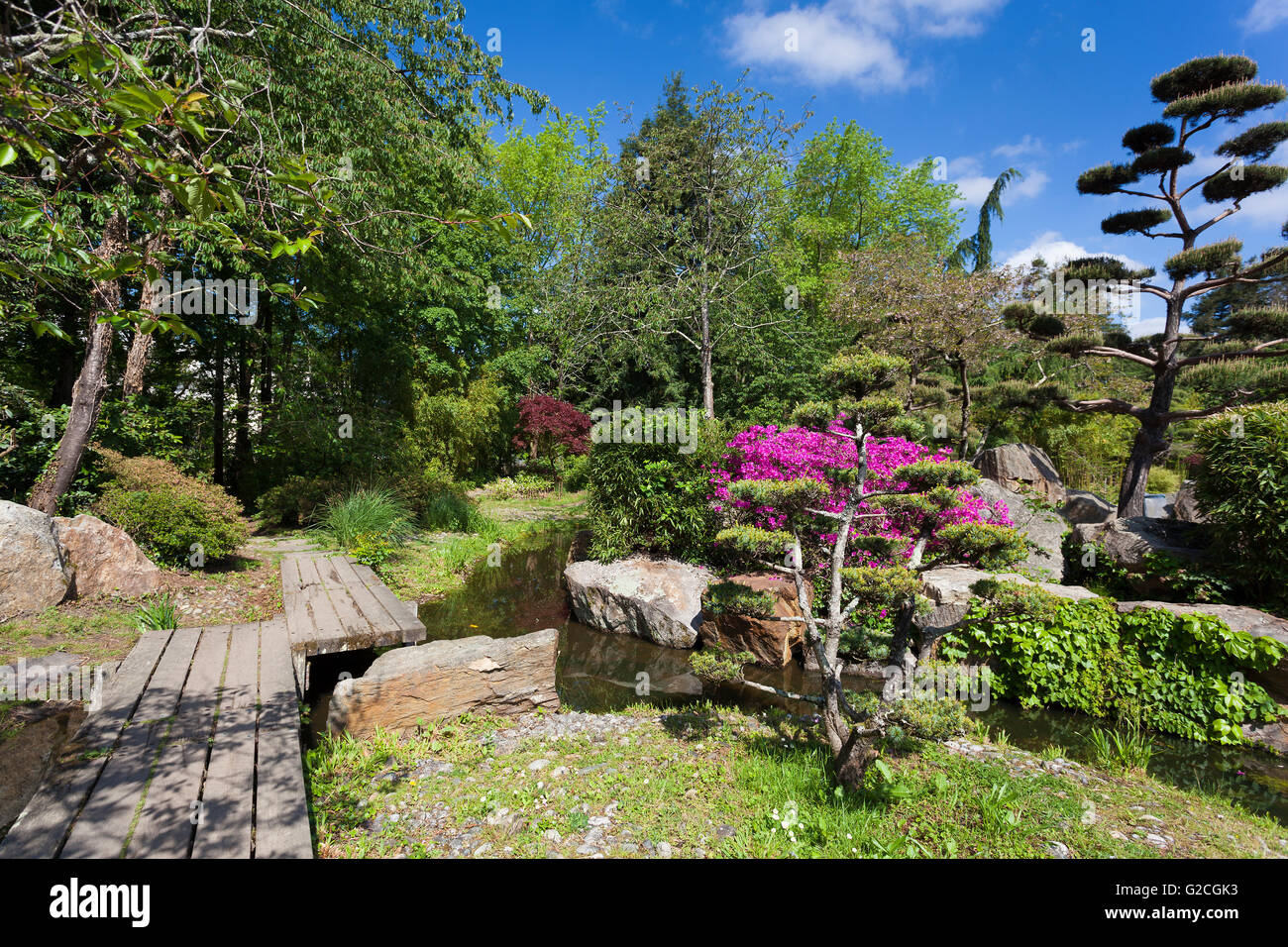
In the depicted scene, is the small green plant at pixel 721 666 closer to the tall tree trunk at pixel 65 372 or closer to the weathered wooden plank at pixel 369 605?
the weathered wooden plank at pixel 369 605

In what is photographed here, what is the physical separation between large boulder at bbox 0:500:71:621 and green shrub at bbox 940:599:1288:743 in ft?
25.7

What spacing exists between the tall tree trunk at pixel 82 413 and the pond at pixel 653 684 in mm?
3770

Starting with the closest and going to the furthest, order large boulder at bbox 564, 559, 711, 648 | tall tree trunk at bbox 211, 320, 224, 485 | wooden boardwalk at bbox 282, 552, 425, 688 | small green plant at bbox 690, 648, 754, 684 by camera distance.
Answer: small green plant at bbox 690, 648, 754, 684, wooden boardwalk at bbox 282, 552, 425, 688, large boulder at bbox 564, 559, 711, 648, tall tree trunk at bbox 211, 320, 224, 485

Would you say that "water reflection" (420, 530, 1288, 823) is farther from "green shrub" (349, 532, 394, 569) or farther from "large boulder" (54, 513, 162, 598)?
"large boulder" (54, 513, 162, 598)

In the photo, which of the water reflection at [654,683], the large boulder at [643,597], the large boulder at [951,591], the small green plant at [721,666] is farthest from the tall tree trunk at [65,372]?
the large boulder at [951,591]

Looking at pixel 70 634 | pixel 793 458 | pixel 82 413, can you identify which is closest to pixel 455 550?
pixel 82 413

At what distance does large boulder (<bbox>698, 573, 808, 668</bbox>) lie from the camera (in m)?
5.99

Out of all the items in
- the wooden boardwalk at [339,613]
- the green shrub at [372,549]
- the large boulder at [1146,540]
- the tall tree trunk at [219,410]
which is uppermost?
the tall tree trunk at [219,410]

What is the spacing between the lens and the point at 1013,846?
2.65 metres

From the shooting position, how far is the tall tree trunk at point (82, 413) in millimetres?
5914

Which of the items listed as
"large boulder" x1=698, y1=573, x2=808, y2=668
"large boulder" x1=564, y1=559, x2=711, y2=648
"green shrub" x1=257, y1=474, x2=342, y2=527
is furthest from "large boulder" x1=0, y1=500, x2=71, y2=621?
"large boulder" x1=698, y1=573, x2=808, y2=668

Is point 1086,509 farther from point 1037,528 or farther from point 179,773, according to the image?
point 179,773
